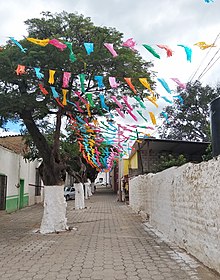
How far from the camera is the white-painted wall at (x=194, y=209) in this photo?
15.9 feet

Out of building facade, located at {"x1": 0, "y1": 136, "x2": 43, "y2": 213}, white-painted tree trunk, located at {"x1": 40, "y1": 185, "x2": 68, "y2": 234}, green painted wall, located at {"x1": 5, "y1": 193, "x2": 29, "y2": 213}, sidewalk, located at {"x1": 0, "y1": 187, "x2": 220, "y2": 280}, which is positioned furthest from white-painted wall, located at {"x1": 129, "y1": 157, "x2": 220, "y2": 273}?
green painted wall, located at {"x1": 5, "y1": 193, "x2": 29, "y2": 213}

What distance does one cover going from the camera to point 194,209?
19.2ft

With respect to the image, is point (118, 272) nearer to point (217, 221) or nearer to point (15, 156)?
point (217, 221)

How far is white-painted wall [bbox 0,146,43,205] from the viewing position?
1621 centimetres

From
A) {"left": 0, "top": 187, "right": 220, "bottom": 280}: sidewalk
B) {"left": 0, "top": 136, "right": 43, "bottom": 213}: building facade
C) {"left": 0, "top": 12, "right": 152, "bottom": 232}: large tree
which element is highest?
{"left": 0, "top": 12, "right": 152, "bottom": 232}: large tree

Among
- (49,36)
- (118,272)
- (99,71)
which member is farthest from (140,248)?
(49,36)

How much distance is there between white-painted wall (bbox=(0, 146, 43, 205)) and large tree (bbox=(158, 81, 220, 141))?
34.6ft

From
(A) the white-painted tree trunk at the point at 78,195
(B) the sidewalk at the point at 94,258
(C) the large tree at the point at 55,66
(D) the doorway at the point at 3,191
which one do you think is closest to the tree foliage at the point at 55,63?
(C) the large tree at the point at 55,66

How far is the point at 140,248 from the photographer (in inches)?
284

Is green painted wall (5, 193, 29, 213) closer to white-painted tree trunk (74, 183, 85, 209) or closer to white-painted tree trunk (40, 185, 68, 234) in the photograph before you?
white-painted tree trunk (74, 183, 85, 209)

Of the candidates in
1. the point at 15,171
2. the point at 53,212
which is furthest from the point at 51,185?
the point at 15,171

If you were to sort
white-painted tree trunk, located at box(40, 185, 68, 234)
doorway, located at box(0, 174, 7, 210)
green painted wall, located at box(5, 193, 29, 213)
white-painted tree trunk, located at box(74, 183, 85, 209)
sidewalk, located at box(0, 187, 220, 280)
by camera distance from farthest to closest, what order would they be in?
white-painted tree trunk, located at box(74, 183, 85, 209), green painted wall, located at box(5, 193, 29, 213), doorway, located at box(0, 174, 7, 210), white-painted tree trunk, located at box(40, 185, 68, 234), sidewalk, located at box(0, 187, 220, 280)

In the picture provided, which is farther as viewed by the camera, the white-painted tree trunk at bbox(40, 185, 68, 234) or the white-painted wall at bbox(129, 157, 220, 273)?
the white-painted tree trunk at bbox(40, 185, 68, 234)

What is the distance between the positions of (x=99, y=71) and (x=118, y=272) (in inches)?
228
